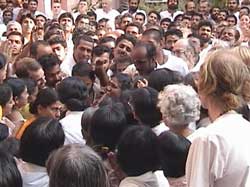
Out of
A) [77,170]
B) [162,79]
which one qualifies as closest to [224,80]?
[77,170]

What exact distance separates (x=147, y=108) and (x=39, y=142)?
3.21 feet

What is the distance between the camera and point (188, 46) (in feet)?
21.6

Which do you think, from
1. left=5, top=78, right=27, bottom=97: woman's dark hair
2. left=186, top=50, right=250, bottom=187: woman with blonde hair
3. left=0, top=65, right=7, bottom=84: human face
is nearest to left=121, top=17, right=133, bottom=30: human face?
left=0, top=65, right=7, bottom=84: human face

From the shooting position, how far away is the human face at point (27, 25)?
8.04 metres

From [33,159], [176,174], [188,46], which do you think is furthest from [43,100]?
[188,46]

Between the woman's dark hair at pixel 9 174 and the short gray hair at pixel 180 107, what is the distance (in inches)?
51.8

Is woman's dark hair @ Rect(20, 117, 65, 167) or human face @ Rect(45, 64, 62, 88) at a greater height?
woman's dark hair @ Rect(20, 117, 65, 167)

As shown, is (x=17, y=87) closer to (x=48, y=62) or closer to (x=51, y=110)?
(x=51, y=110)

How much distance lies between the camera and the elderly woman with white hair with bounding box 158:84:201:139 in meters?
3.52

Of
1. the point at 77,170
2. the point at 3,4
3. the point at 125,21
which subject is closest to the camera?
the point at 77,170

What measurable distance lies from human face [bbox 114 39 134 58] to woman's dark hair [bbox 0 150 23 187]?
3.91 meters

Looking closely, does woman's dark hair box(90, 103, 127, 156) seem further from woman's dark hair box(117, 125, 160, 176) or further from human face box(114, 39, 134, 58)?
human face box(114, 39, 134, 58)

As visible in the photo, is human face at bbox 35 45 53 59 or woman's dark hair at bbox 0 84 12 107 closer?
woman's dark hair at bbox 0 84 12 107

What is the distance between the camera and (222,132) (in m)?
2.36
